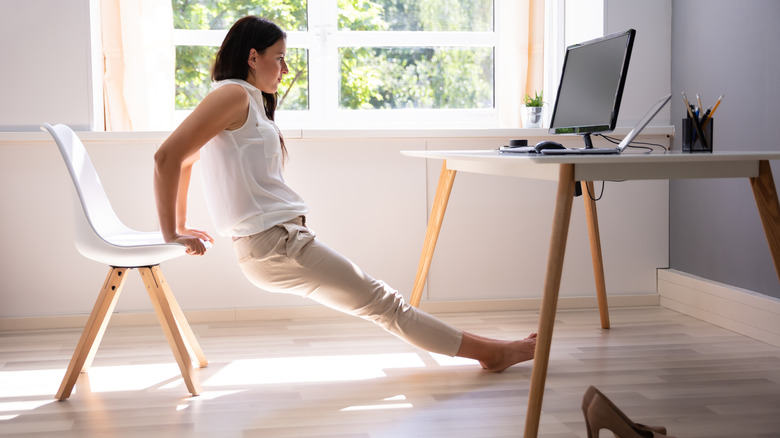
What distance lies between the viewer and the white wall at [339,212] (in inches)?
116

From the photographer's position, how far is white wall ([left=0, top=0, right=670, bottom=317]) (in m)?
2.95

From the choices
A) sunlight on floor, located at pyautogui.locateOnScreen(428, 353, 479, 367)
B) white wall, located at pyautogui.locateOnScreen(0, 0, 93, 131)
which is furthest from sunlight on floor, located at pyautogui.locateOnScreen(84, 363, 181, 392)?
white wall, located at pyautogui.locateOnScreen(0, 0, 93, 131)

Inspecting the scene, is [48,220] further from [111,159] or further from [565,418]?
[565,418]

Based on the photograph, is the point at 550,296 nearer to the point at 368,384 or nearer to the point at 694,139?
the point at 368,384

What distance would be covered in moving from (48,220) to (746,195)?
2652mm

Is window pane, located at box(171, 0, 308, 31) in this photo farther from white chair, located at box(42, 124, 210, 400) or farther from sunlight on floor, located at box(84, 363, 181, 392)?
sunlight on floor, located at box(84, 363, 181, 392)

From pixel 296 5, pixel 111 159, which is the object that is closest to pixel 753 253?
pixel 296 5

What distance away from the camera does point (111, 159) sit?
2992mm

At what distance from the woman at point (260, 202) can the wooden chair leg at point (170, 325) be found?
0.51ft

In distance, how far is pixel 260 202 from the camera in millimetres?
2066

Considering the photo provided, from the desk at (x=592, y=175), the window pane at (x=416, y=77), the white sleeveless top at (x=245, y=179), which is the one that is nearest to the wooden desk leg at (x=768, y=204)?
the desk at (x=592, y=175)

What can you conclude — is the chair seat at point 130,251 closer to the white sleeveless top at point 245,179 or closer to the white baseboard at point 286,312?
the white sleeveless top at point 245,179

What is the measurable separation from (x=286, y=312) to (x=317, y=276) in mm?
1115

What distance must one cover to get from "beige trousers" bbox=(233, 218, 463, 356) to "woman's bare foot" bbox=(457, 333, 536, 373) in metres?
0.15
